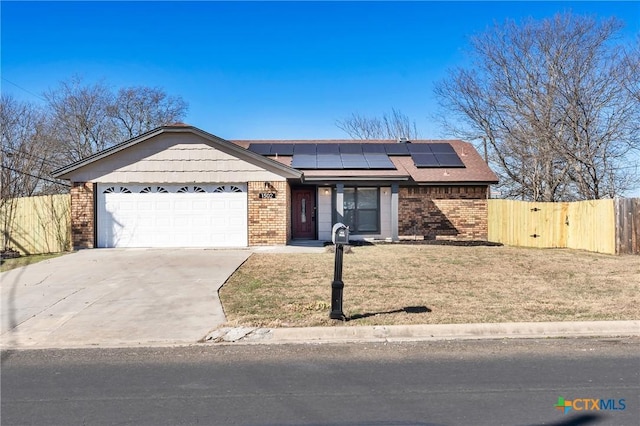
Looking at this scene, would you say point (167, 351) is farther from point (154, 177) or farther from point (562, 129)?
point (562, 129)

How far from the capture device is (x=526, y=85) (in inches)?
1023

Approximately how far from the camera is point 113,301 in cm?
815

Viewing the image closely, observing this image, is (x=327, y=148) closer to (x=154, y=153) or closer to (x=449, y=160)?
(x=449, y=160)

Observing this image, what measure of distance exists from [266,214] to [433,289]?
8318mm

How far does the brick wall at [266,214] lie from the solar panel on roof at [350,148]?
634cm

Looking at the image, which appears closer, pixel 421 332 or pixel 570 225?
pixel 421 332

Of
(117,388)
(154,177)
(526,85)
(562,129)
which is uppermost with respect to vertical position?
(526,85)

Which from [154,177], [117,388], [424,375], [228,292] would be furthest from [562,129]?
[117,388]

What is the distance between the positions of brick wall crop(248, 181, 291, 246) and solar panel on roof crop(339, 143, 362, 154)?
6.34 meters

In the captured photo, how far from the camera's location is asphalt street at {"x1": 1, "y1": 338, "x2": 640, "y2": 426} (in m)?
3.81

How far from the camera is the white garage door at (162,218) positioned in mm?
16016

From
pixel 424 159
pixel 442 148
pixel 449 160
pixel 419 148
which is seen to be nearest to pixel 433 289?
pixel 424 159

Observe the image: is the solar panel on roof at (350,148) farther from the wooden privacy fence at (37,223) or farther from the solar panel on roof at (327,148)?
the wooden privacy fence at (37,223)

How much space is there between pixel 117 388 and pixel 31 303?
475cm
